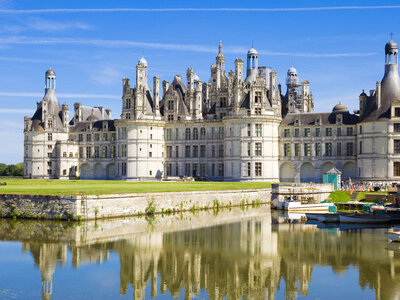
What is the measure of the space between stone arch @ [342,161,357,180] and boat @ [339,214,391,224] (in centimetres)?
2722

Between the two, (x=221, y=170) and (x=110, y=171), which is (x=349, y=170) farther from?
(x=110, y=171)

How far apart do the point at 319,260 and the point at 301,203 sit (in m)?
23.1

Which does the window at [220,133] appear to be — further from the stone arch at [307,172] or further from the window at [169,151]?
the stone arch at [307,172]

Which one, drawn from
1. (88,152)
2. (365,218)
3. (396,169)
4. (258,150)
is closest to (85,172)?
(88,152)

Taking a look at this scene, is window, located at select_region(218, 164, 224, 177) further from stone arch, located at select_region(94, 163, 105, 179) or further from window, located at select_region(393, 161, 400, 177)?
window, located at select_region(393, 161, 400, 177)

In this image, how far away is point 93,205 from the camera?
125 ft

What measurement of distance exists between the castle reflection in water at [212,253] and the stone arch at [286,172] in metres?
31.4

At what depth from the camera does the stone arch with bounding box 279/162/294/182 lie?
232 feet

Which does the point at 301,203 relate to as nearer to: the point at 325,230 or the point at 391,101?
the point at 325,230

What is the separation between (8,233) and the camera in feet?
109

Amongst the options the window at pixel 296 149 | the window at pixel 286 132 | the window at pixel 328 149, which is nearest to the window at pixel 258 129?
the window at pixel 286 132

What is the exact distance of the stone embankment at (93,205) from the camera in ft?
124

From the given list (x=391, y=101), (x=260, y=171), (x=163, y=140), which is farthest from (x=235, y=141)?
(x=391, y=101)

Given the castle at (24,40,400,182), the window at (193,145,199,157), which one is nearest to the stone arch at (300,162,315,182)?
the castle at (24,40,400,182)
